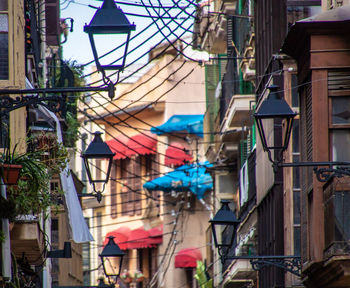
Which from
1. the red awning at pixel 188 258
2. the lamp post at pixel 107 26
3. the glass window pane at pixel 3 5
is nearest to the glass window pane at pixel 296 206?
the glass window pane at pixel 3 5

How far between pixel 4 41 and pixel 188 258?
37115 millimetres

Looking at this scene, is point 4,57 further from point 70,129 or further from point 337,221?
point 70,129

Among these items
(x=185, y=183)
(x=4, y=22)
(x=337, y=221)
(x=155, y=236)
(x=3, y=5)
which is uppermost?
(x=3, y=5)

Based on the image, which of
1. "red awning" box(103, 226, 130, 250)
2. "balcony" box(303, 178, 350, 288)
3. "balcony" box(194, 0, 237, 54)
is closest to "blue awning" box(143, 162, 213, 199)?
"red awning" box(103, 226, 130, 250)

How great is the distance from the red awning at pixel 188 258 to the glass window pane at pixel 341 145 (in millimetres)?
37042

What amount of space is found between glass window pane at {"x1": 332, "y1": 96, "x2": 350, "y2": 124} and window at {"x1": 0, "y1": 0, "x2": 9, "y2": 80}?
4.53 metres

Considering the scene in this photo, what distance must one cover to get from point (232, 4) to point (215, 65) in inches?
323

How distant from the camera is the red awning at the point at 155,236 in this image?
5912 cm

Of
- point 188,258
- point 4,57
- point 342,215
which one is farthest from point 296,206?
point 188,258

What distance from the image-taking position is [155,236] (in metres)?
59.4

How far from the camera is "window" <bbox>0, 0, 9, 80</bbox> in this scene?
62.5 feet

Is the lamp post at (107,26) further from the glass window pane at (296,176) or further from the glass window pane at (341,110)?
the glass window pane at (296,176)

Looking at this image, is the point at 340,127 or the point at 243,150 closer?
the point at 340,127

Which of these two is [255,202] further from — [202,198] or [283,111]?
[202,198]
